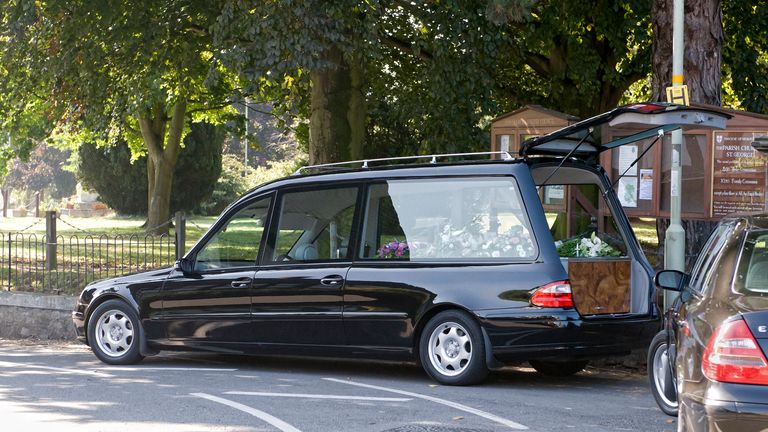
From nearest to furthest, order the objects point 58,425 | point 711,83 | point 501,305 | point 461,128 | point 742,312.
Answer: point 742,312 → point 58,425 → point 501,305 → point 711,83 → point 461,128

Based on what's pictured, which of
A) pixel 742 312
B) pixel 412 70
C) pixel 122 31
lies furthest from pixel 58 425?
pixel 412 70

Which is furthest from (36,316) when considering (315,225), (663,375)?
(663,375)

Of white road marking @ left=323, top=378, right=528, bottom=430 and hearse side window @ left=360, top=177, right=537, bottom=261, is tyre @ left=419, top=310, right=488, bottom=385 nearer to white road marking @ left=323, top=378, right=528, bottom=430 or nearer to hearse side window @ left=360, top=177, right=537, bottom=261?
white road marking @ left=323, top=378, right=528, bottom=430

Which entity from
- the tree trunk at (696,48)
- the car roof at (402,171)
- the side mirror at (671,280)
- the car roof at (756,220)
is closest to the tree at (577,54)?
the tree trunk at (696,48)

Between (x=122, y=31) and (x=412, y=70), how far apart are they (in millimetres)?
5963

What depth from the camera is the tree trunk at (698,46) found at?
13883 millimetres

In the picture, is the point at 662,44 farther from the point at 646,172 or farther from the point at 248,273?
the point at 248,273

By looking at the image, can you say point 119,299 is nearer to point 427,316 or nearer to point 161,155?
point 427,316

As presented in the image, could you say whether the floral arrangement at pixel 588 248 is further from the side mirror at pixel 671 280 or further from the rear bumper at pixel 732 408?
the rear bumper at pixel 732 408

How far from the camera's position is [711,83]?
551 inches

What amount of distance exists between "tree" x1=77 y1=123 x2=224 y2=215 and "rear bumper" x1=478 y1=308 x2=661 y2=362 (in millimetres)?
35132

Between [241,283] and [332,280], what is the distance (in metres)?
1.03

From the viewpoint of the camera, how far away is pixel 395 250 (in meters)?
10.3

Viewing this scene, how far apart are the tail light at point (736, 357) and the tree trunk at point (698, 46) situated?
9.15m
